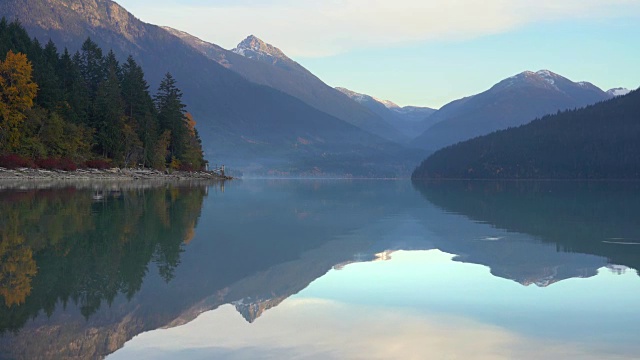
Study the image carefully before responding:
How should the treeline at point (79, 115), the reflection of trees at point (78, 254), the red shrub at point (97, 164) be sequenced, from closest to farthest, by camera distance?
the reflection of trees at point (78, 254), the treeline at point (79, 115), the red shrub at point (97, 164)

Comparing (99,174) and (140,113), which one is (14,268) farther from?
(140,113)

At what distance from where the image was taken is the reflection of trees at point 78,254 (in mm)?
14016

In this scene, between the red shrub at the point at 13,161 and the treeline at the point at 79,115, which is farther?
the treeline at the point at 79,115

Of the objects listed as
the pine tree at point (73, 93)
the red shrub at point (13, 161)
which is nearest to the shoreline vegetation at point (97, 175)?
the red shrub at point (13, 161)

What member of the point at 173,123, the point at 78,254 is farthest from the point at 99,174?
the point at 78,254

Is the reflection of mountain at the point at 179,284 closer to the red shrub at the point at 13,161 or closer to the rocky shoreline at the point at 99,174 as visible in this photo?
the rocky shoreline at the point at 99,174

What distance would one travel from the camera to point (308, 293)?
15.7 meters

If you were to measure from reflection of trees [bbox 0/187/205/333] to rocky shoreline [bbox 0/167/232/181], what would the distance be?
189 ft

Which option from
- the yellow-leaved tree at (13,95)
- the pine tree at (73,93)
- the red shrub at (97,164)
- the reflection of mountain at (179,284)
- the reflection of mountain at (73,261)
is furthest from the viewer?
the red shrub at (97,164)

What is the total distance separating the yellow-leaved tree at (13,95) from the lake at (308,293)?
68.6 metres

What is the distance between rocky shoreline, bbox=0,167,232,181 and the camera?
8851 centimetres

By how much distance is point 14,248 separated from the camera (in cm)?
2031

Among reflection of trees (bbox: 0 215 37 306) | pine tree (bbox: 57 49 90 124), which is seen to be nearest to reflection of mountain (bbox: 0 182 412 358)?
reflection of trees (bbox: 0 215 37 306)

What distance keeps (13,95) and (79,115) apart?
17.6 metres
